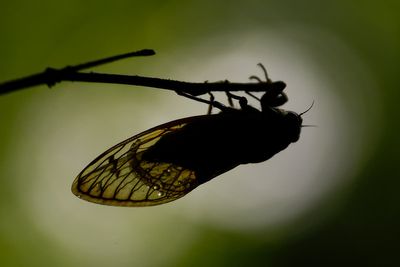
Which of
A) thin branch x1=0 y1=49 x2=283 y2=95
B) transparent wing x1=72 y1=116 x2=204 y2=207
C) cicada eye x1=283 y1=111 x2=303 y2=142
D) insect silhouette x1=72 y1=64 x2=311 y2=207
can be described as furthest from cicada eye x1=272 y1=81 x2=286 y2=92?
cicada eye x1=283 y1=111 x2=303 y2=142

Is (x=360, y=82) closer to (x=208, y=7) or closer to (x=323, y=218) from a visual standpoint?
(x=323, y=218)

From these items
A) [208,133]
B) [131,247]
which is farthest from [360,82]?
[208,133]

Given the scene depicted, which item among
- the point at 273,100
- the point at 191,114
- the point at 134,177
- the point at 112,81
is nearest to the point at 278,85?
the point at 112,81

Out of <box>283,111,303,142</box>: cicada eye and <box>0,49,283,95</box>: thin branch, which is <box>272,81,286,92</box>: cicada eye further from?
<box>283,111,303,142</box>: cicada eye

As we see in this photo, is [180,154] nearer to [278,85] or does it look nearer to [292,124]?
[292,124]

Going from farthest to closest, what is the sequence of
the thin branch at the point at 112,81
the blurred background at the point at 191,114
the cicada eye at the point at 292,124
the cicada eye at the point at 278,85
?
the blurred background at the point at 191,114 → the cicada eye at the point at 292,124 → the cicada eye at the point at 278,85 → the thin branch at the point at 112,81

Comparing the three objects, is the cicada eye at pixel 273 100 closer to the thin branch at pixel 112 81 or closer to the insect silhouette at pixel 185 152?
the insect silhouette at pixel 185 152

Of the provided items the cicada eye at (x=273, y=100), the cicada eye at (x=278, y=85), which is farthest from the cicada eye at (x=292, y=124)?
the cicada eye at (x=278, y=85)

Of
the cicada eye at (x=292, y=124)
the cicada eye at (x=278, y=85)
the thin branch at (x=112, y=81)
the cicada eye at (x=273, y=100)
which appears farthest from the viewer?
the cicada eye at (x=292, y=124)
